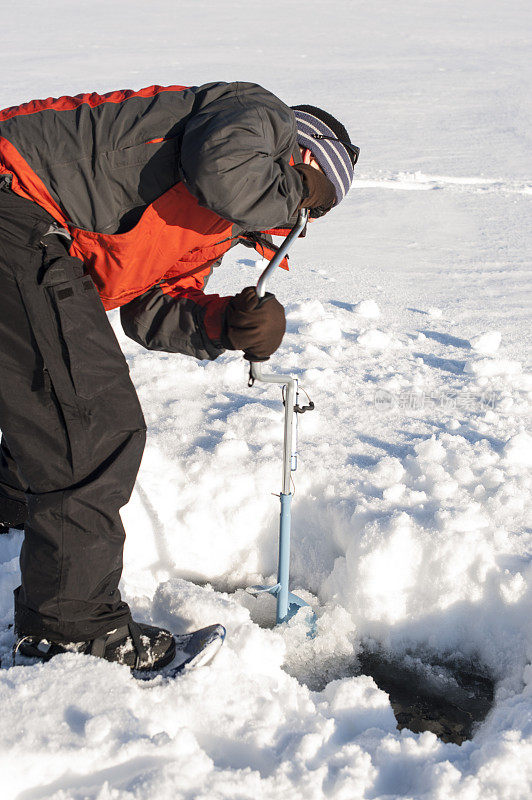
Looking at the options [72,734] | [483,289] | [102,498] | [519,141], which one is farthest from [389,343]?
[519,141]

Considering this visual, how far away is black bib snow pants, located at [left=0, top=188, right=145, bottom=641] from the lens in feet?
5.61

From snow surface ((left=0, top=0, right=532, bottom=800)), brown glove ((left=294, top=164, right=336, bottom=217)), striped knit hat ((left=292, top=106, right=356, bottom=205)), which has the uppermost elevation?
striped knit hat ((left=292, top=106, right=356, bottom=205))

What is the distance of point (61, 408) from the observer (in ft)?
5.79

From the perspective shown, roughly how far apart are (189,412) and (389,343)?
117 cm

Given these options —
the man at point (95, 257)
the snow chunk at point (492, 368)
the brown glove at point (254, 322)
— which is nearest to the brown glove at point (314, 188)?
the man at point (95, 257)

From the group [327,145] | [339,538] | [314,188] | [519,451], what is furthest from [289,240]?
[519,451]

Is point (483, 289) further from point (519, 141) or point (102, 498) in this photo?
point (519, 141)

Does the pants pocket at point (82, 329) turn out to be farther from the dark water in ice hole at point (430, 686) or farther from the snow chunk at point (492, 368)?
the snow chunk at point (492, 368)

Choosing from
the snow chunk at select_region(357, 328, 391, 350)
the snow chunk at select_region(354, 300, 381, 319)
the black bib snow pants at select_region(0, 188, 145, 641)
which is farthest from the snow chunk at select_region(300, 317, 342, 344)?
the black bib snow pants at select_region(0, 188, 145, 641)

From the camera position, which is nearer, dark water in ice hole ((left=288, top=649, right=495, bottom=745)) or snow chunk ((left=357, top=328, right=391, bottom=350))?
dark water in ice hole ((left=288, top=649, right=495, bottom=745))

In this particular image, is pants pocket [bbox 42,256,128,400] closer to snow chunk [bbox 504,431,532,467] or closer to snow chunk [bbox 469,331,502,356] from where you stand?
snow chunk [bbox 504,431,532,467]

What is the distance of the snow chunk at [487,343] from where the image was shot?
3654 millimetres

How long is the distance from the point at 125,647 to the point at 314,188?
1.27m

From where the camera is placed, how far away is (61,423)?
1782 mm
